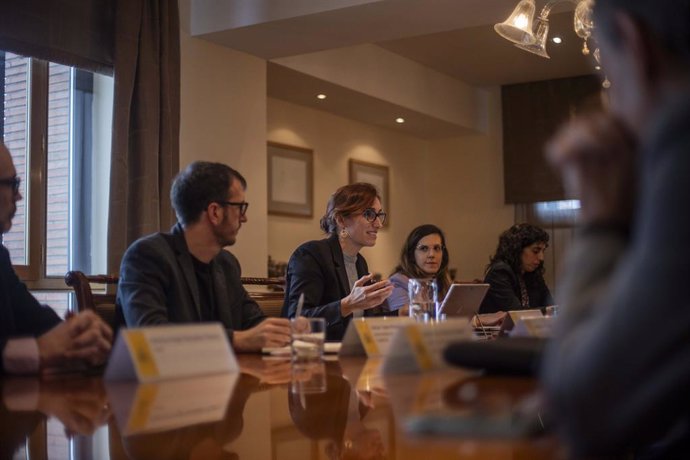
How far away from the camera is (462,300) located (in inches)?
149

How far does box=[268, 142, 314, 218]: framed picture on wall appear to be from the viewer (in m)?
7.66

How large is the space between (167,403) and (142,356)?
200mm

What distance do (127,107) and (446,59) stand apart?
419cm

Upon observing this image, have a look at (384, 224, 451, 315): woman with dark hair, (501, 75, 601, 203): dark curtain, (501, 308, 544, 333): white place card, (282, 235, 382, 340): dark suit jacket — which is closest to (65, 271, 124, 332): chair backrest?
(282, 235, 382, 340): dark suit jacket

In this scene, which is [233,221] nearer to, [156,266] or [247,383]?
A: [156,266]

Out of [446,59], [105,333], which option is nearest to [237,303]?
[105,333]

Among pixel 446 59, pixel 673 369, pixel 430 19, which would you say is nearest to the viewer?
pixel 673 369

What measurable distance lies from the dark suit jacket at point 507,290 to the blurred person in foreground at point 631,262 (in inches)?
171

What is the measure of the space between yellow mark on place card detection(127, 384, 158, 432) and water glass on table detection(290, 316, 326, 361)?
1.93 ft

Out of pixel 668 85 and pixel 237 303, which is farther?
pixel 237 303

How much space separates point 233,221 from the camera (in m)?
2.79

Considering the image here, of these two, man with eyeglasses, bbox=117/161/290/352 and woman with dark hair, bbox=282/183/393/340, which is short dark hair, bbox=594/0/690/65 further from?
woman with dark hair, bbox=282/183/393/340

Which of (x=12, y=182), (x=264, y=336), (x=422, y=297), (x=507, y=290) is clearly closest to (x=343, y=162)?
(x=507, y=290)

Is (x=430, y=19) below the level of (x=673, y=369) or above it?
above
